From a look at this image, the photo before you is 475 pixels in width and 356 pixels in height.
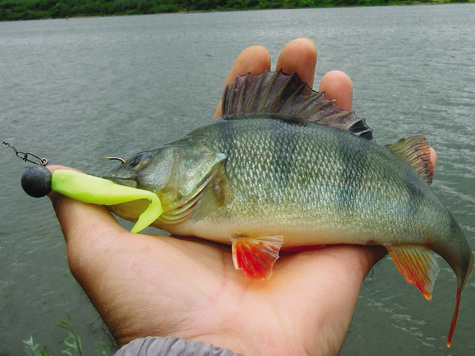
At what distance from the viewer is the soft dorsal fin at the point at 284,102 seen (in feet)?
10.5

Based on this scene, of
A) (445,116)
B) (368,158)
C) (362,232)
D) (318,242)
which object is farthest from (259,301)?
(445,116)

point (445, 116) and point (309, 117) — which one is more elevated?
point (309, 117)

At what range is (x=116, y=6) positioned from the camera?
74812mm

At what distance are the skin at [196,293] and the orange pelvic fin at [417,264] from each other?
1.87ft

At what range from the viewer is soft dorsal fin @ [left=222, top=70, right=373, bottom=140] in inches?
126

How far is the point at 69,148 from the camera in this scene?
31.0 feet

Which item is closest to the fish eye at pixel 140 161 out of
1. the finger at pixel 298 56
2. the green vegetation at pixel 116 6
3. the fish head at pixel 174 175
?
the fish head at pixel 174 175

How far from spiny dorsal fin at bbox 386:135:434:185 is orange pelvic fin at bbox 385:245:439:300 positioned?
1.94ft

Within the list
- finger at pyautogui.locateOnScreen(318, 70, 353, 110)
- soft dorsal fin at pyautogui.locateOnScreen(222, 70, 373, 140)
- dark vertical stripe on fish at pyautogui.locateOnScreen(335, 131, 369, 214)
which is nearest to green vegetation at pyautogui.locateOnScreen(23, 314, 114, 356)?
soft dorsal fin at pyautogui.locateOnScreen(222, 70, 373, 140)

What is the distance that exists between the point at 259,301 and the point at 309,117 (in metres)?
1.48

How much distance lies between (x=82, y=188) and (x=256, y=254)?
117 centimetres

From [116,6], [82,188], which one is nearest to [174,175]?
[82,188]

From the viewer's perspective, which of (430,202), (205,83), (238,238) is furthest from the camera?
(205,83)

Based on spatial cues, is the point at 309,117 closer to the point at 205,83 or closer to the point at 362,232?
the point at 362,232
